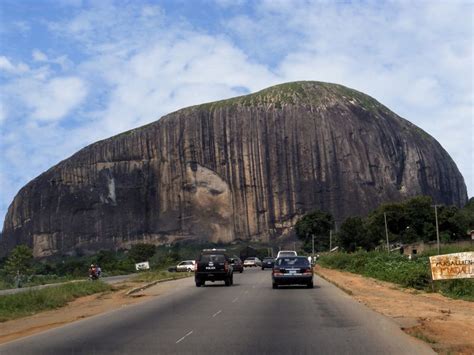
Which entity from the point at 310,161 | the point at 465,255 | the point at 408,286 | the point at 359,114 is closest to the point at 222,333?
the point at 465,255

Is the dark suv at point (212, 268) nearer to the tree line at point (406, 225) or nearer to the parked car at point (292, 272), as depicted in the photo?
the parked car at point (292, 272)

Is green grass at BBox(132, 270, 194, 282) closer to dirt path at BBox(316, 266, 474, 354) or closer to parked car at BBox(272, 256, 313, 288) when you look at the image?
parked car at BBox(272, 256, 313, 288)

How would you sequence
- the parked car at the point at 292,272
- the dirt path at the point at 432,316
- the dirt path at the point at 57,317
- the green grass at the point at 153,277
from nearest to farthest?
the dirt path at the point at 432,316, the dirt path at the point at 57,317, the parked car at the point at 292,272, the green grass at the point at 153,277

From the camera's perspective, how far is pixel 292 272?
29.6 meters

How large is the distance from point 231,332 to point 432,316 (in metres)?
5.88

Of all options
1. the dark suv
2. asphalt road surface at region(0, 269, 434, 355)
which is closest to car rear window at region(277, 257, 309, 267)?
the dark suv

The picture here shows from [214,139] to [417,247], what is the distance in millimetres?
76995

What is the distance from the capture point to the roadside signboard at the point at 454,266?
22.1 metres

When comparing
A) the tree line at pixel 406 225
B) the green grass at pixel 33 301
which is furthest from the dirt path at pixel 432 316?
the tree line at pixel 406 225

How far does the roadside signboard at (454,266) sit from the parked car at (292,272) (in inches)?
276

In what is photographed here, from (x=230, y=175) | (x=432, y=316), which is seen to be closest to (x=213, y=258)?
(x=432, y=316)

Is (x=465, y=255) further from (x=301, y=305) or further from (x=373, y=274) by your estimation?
(x=373, y=274)

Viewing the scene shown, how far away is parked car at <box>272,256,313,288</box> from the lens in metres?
29.5

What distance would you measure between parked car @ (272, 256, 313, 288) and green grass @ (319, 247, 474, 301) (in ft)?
14.9
